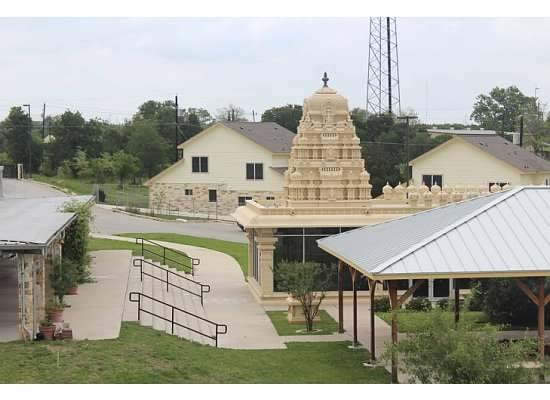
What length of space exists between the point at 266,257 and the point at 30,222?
9.31m

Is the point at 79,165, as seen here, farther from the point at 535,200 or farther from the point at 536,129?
the point at 535,200

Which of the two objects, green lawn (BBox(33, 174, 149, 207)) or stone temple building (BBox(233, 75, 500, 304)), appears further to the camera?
green lawn (BBox(33, 174, 149, 207))

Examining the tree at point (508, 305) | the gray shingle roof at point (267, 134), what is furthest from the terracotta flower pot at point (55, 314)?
the gray shingle roof at point (267, 134)

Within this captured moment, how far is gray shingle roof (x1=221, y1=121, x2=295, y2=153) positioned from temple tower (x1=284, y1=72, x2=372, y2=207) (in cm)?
3248

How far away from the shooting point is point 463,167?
212 ft

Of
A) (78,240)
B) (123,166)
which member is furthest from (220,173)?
(78,240)

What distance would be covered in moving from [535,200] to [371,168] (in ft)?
129

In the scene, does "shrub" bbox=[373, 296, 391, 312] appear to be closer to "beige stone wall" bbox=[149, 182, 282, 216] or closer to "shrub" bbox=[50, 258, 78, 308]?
"shrub" bbox=[50, 258, 78, 308]

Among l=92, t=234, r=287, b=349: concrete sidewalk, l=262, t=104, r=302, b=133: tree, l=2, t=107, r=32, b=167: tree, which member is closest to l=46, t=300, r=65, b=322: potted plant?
l=92, t=234, r=287, b=349: concrete sidewalk

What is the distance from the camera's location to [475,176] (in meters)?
64.1

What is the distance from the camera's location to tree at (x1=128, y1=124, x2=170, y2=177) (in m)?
84.4

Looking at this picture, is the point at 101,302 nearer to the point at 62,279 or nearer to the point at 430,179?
the point at 62,279

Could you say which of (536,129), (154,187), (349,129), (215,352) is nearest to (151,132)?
(154,187)

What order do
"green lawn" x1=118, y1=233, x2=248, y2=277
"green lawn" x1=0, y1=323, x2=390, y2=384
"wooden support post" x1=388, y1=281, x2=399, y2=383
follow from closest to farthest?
A: "green lawn" x1=0, y1=323, x2=390, y2=384, "wooden support post" x1=388, y1=281, x2=399, y2=383, "green lawn" x1=118, y1=233, x2=248, y2=277
